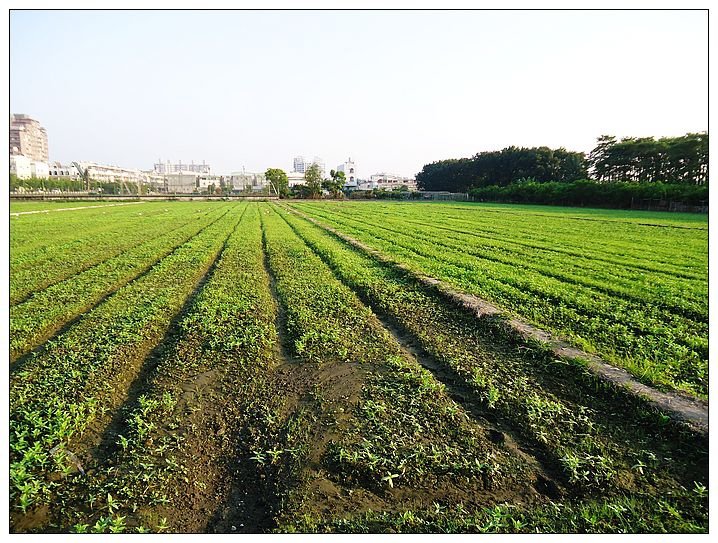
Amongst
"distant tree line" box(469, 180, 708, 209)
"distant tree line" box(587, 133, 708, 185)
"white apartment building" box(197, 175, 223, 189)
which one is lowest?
"distant tree line" box(469, 180, 708, 209)

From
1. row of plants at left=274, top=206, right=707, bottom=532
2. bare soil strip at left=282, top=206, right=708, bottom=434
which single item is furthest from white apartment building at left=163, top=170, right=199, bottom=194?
row of plants at left=274, top=206, right=707, bottom=532

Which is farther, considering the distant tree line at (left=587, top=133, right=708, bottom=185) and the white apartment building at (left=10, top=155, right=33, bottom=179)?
the white apartment building at (left=10, top=155, right=33, bottom=179)

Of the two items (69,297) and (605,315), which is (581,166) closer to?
(605,315)

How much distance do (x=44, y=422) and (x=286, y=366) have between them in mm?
2472

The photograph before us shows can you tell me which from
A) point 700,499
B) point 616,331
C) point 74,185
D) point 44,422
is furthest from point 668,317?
point 74,185

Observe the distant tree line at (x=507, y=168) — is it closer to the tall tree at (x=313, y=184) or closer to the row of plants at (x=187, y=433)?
the tall tree at (x=313, y=184)

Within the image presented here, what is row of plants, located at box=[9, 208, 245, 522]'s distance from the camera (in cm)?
353

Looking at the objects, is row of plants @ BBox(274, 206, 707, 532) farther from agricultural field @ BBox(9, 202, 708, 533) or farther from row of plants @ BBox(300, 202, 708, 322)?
row of plants @ BBox(300, 202, 708, 322)

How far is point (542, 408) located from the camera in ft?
14.4

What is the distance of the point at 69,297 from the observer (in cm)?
890

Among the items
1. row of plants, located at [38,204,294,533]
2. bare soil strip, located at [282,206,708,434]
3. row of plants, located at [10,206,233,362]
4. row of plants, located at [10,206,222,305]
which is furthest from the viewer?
row of plants, located at [10,206,222,305]

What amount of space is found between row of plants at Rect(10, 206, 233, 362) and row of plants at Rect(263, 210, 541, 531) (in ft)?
12.6

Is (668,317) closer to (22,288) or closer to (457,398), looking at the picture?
(457,398)

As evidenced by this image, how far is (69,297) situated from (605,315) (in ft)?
32.1
